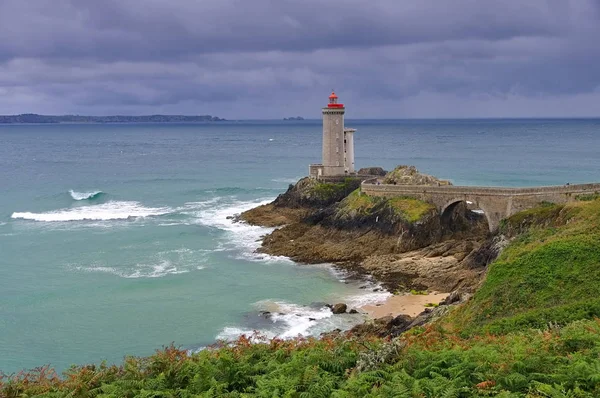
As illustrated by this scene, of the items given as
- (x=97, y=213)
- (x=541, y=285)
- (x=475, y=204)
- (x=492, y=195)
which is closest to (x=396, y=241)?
(x=475, y=204)

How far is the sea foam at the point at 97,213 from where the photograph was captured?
2313 inches

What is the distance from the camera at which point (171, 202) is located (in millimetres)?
68438

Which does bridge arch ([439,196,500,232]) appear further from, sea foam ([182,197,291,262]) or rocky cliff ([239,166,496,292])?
sea foam ([182,197,291,262])

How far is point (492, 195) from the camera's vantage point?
140ft

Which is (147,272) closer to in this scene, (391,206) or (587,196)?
(391,206)

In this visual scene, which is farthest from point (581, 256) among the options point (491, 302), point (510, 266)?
point (491, 302)

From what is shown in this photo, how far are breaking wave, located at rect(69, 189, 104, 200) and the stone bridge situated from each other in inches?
1500

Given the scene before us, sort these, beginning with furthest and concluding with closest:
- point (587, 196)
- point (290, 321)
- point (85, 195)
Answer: point (85, 195)
point (587, 196)
point (290, 321)

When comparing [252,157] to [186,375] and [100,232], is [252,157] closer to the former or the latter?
[100,232]

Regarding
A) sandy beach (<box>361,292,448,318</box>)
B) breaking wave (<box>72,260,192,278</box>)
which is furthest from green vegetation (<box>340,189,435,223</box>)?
breaking wave (<box>72,260,192,278</box>)

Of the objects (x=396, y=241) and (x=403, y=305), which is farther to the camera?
(x=396, y=241)

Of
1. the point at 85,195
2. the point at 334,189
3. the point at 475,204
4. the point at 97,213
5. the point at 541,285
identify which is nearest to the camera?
the point at 541,285

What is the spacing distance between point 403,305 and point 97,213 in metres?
38.7

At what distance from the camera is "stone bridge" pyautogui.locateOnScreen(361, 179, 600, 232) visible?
4056cm
